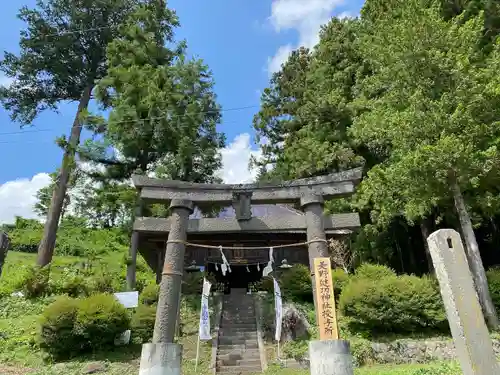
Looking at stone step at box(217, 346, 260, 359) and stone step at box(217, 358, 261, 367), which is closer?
stone step at box(217, 358, 261, 367)

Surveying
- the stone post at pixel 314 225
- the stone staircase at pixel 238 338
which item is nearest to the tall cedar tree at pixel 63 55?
A: the stone staircase at pixel 238 338

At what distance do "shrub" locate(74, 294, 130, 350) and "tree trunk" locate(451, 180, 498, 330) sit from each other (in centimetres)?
1083

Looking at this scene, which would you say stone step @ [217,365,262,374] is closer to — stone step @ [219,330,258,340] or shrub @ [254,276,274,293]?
stone step @ [219,330,258,340]

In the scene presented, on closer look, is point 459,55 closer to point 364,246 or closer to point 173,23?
point 364,246

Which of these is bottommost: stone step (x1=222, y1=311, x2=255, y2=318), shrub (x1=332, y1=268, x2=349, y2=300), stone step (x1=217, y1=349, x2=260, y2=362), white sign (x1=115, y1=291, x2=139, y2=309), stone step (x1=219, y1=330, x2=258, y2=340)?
stone step (x1=217, y1=349, x2=260, y2=362)

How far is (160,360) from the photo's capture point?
21.3ft

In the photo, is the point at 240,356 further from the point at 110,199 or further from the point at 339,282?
the point at 110,199

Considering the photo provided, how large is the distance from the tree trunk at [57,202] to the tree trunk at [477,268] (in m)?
15.2

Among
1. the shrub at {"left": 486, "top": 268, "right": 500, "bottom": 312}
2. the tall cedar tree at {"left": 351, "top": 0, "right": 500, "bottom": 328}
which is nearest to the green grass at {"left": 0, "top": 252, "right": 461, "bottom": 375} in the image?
the shrub at {"left": 486, "top": 268, "right": 500, "bottom": 312}

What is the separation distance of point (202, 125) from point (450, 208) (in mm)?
11177

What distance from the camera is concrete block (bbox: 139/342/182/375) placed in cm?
648

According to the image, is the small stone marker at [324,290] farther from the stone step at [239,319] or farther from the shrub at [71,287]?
the shrub at [71,287]

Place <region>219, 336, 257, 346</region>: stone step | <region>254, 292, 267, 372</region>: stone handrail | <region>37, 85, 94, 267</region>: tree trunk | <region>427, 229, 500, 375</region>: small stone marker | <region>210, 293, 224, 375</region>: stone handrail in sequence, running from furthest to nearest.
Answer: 1. <region>37, 85, 94, 267</region>: tree trunk
2. <region>219, 336, 257, 346</region>: stone step
3. <region>254, 292, 267, 372</region>: stone handrail
4. <region>210, 293, 224, 375</region>: stone handrail
5. <region>427, 229, 500, 375</region>: small stone marker

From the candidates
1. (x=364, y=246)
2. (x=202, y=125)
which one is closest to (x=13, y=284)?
(x=202, y=125)
